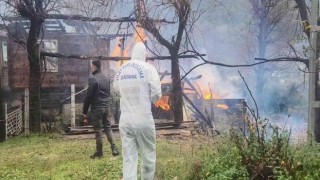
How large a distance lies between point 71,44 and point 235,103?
9047mm

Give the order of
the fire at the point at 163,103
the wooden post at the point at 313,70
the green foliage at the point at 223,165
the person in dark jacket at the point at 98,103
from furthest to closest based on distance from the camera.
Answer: the fire at the point at 163,103 < the person in dark jacket at the point at 98,103 < the wooden post at the point at 313,70 < the green foliage at the point at 223,165

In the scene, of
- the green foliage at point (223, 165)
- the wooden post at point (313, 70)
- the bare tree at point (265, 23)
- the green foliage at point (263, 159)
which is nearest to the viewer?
the green foliage at point (263, 159)

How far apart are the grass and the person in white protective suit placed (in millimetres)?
737

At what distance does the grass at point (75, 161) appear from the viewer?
6.25 meters

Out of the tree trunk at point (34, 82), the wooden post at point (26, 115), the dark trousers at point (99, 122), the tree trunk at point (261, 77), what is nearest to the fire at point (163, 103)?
the tree trunk at point (34, 82)

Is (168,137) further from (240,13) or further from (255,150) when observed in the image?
(240,13)

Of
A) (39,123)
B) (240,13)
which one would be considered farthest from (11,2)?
(240,13)

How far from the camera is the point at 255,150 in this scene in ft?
16.6

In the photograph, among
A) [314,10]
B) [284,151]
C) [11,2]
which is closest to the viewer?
[284,151]

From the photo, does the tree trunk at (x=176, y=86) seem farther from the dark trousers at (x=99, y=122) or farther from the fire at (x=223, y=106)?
the dark trousers at (x=99, y=122)

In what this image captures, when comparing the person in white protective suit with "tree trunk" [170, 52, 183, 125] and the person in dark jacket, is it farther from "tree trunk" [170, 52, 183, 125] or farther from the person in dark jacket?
"tree trunk" [170, 52, 183, 125]

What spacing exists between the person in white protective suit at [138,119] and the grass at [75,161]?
0.74m

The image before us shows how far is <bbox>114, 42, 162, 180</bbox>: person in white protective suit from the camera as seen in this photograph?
527 cm

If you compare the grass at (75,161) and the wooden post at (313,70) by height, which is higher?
the wooden post at (313,70)
